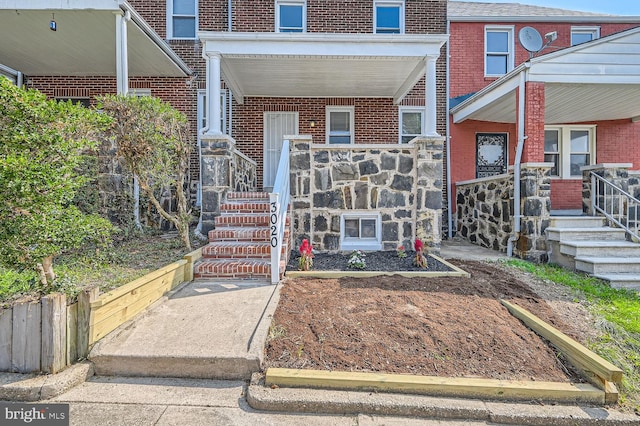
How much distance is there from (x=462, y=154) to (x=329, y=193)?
16.3 ft

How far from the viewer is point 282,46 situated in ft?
18.2

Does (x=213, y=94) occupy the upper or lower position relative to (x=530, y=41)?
lower

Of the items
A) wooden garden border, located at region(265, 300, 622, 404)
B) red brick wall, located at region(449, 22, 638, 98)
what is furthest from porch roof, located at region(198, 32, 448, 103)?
wooden garden border, located at region(265, 300, 622, 404)

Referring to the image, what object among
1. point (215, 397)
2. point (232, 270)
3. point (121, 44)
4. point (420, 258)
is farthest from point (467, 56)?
point (215, 397)

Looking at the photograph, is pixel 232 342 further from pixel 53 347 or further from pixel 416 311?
pixel 416 311

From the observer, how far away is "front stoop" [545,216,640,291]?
4.90 metres

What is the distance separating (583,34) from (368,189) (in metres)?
8.65

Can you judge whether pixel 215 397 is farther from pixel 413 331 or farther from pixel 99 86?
pixel 99 86

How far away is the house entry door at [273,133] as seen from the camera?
8.50m

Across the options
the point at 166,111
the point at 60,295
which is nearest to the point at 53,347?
the point at 60,295

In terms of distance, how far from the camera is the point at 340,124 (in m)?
8.63

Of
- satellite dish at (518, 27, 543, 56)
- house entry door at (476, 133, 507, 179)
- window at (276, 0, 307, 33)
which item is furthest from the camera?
house entry door at (476, 133, 507, 179)

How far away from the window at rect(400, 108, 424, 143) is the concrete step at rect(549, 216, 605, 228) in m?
4.01

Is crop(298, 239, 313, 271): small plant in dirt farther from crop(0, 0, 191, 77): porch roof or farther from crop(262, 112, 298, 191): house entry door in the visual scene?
crop(0, 0, 191, 77): porch roof
